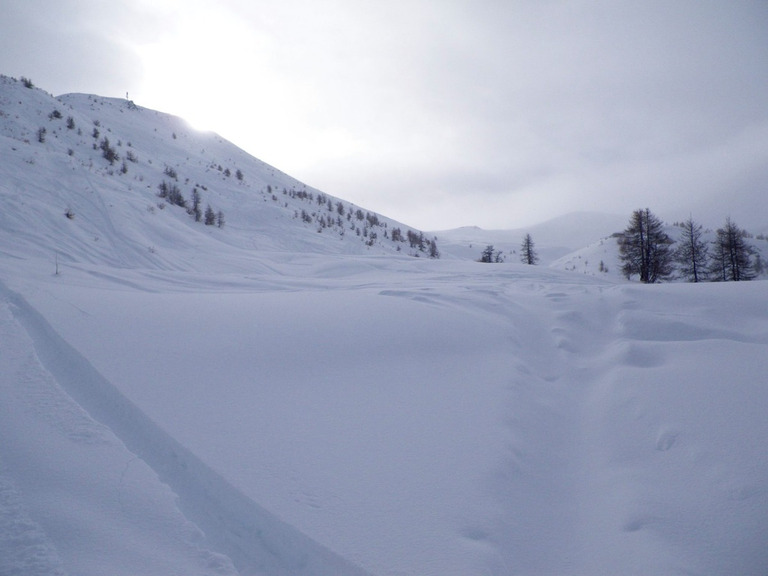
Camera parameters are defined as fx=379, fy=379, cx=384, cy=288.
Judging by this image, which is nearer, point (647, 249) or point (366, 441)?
point (366, 441)

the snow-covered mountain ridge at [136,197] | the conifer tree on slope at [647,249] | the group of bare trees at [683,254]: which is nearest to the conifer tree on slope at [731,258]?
the group of bare trees at [683,254]

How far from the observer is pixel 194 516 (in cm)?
204

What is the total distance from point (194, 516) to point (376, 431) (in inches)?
49.6

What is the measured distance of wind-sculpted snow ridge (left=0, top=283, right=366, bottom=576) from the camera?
1665mm

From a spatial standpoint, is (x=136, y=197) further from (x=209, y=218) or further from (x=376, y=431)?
(x=376, y=431)

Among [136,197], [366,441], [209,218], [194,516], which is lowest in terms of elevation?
[194,516]

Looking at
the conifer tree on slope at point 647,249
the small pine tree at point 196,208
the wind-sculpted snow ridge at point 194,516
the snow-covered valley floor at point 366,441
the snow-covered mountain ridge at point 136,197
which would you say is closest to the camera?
the wind-sculpted snow ridge at point 194,516

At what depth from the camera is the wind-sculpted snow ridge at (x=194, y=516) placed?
5.46ft

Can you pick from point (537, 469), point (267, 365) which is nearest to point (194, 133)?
point (267, 365)

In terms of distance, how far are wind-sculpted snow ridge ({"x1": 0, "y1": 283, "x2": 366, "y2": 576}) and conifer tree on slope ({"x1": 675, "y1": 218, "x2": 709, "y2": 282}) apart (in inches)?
920

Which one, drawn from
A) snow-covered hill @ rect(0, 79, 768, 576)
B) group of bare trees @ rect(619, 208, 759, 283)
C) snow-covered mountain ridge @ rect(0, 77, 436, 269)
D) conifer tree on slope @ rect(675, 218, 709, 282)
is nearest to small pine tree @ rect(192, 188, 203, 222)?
snow-covered mountain ridge @ rect(0, 77, 436, 269)

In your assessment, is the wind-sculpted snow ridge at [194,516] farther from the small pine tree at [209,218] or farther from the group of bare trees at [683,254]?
the group of bare trees at [683,254]

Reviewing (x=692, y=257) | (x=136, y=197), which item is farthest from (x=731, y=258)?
(x=136, y=197)

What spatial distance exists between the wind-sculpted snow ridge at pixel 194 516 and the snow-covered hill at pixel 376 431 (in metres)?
0.01
